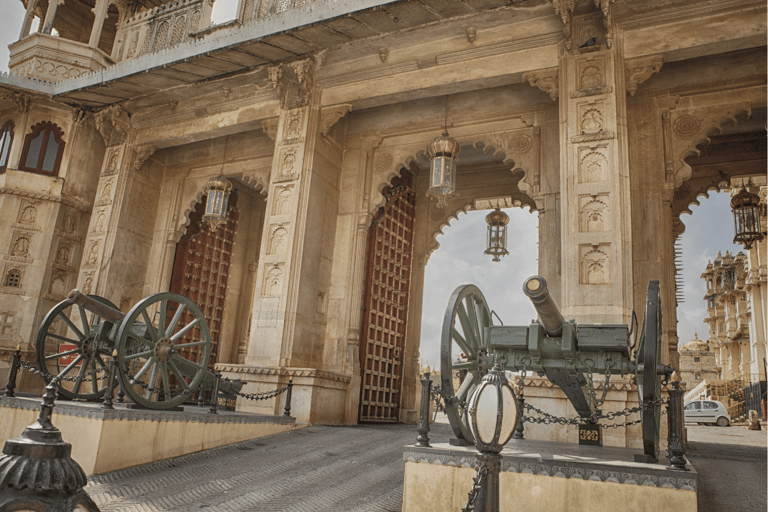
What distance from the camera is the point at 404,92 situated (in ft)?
32.1

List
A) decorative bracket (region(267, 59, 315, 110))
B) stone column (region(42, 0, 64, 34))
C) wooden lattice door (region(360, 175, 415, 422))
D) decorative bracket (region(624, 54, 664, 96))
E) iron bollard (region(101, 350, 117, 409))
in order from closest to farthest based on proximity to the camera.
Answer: iron bollard (region(101, 350, 117, 409))
decorative bracket (region(624, 54, 664, 96))
decorative bracket (region(267, 59, 315, 110))
wooden lattice door (region(360, 175, 415, 422))
stone column (region(42, 0, 64, 34))

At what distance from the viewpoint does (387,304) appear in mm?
11789

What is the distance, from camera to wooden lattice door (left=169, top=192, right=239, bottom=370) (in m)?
13.4

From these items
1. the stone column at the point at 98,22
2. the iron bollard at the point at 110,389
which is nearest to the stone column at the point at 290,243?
the iron bollard at the point at 110,389

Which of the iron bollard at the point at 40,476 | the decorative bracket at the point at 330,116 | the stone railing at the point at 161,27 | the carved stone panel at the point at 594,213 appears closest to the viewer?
the iron bollard at the point at 40,476

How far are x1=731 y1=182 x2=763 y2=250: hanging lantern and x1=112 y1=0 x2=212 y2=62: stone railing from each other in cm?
1049

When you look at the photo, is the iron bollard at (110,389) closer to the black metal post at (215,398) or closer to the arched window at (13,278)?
the black metal post at (215,398)

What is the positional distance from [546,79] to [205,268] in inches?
365

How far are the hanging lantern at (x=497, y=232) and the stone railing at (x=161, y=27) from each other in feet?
22.9

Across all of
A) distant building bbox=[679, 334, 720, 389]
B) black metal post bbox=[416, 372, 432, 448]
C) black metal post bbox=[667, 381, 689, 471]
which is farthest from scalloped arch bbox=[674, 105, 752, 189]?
distant building bbox=[679, 334, 720, 389]

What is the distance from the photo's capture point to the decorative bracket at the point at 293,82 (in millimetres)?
10195

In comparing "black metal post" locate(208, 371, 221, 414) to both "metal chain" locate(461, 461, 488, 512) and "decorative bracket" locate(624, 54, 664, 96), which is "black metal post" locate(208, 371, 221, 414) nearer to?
"metal chain" locate(461, 461, 488, 512)

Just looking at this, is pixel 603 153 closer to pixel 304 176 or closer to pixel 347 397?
pixel 304 176

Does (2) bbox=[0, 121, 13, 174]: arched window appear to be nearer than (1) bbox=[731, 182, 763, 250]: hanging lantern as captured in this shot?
No
